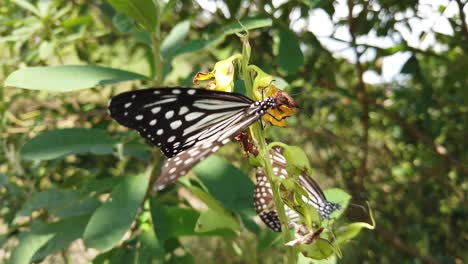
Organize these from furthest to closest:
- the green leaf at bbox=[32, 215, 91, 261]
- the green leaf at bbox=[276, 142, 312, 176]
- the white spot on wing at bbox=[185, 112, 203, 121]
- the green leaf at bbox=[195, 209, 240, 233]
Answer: the green leaf at bbox=[32, 215, 91, 261]
the green leaf at bbox=[195, 209, 240, 233]
the white spot on wing at bbox=[185, 112, 203, 121]
the green leaf at bbox=[276, 142, 312, 176]

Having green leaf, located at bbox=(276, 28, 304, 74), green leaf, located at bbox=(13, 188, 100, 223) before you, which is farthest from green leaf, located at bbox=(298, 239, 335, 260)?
green leaf, located at bbox=(13, 188, 100, 223)

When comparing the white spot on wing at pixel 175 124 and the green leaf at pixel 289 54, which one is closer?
the white spot on wing at pixel 175 124

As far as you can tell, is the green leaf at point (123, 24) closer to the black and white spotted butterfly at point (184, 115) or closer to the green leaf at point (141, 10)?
the green leaf at point (141, 10)

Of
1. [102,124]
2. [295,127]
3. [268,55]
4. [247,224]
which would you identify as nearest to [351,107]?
[295,127]

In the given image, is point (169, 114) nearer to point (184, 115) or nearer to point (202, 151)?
point (184, 115)

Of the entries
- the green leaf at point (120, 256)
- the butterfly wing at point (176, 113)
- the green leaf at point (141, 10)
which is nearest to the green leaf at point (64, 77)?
the green leaf at point (141, 10)

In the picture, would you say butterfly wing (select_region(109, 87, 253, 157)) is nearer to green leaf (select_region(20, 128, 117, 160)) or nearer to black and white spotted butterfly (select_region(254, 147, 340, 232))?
black and white spotted butterfly (select_region(254, 147, 340, 232))

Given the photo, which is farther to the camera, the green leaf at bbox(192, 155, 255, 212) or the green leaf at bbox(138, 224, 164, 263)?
the green leaf at bbox(138, 224, 164, 263)

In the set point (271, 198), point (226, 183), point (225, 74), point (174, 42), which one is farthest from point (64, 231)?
point (225, 74)
